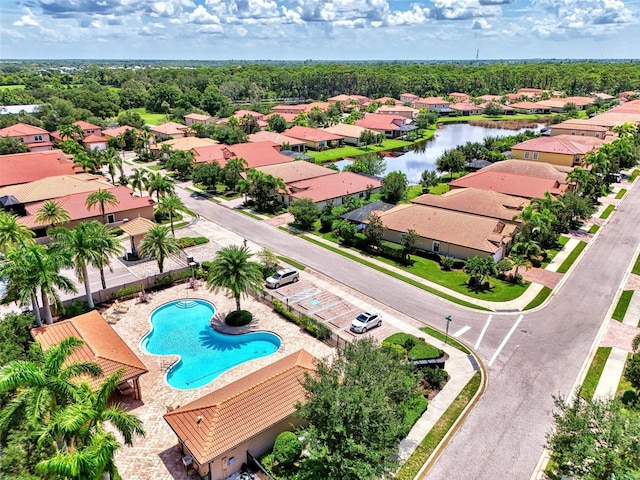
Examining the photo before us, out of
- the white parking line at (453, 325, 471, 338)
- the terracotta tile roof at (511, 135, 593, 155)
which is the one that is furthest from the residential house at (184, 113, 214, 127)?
the white parking line at (453, 325, 471, 338)

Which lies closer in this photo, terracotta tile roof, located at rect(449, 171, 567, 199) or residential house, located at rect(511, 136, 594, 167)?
terracotta tile roof, located at rect(449, 171, 567, 199)

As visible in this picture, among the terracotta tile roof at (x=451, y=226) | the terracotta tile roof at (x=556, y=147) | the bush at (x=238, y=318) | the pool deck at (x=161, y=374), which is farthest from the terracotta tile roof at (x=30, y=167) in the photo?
the terracotta tile roof at (x=556, y=147)

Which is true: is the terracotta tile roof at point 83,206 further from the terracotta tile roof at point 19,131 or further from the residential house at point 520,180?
the residential house at point 520,180

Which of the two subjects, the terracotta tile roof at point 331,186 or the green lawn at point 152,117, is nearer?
the terracotta tile roof at point 331,186

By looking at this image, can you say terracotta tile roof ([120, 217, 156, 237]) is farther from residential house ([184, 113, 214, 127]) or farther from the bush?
residential house ([184, 113, 214, 127])

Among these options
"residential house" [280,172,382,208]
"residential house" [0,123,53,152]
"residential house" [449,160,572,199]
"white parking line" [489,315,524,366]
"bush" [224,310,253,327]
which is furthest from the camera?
"residential house" [0,123,53,152]
